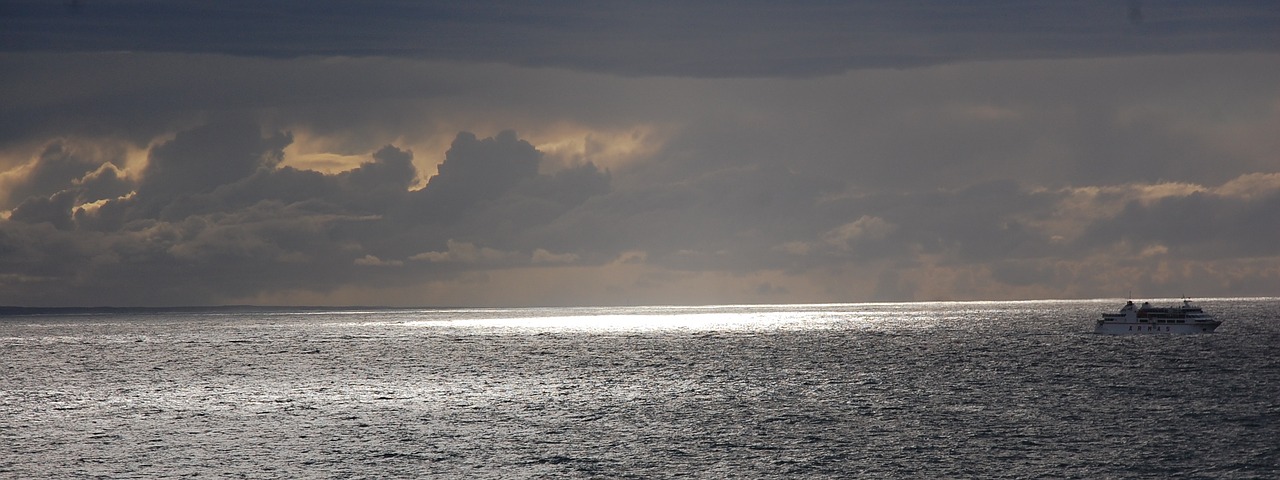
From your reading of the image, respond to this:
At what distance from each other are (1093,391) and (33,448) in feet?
285

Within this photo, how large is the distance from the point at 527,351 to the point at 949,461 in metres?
138

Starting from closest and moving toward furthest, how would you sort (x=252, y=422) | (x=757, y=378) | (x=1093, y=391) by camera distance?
1. (x=252, y=422)
2. (x=1093, y=391)
3. (x=757, y=378)

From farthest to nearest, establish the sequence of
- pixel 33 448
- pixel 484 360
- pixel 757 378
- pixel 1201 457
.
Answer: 1. pixel 484 360
2. pixel 757 378
3. pixel 33 448
4. pixel 1201 457

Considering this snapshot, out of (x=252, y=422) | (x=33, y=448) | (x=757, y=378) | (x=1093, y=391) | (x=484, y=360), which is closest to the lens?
(x=33, y=448)

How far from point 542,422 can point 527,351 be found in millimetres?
113332

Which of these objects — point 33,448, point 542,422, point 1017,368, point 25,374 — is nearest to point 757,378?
point 1017,368

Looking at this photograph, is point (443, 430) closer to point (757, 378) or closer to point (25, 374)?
point (757, 378)

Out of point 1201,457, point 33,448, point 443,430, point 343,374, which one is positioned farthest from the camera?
point 343,374

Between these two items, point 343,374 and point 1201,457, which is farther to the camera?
point 343,374

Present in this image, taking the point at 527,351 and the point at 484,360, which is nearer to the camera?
the point at 484,360

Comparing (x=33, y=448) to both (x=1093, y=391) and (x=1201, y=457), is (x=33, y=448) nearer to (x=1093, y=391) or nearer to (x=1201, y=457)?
(x=1201, y=457)

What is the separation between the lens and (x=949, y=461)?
65188mm

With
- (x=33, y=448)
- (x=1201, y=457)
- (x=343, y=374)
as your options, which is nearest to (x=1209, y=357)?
(x=1201, y=457)

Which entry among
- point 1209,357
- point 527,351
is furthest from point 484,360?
point 1209,357
